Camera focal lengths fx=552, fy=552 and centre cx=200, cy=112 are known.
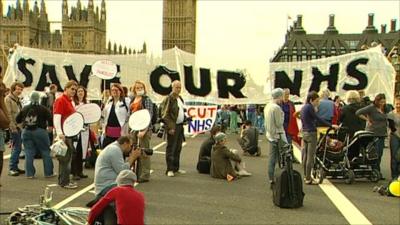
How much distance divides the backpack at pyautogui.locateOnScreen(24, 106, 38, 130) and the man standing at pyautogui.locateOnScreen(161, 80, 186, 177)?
2178 millimetres

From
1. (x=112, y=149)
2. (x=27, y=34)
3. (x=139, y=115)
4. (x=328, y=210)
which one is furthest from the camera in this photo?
(x=27, y=34)

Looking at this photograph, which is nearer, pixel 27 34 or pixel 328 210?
pixel 328 210

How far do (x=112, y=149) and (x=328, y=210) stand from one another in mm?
3168

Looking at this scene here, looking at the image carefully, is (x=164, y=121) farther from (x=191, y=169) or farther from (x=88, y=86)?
(x=88, y=86)

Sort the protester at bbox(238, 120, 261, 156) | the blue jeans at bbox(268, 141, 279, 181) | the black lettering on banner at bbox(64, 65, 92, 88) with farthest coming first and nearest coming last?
the black lettering on banner at bbox(64, 65, 92, 88), the protester at bbox(238, 120, 261, 156), the blue jeans at bbox(268, 141, 279, 181)

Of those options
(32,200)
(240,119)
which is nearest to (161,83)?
(240,119)

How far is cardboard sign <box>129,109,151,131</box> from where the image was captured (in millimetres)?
8398

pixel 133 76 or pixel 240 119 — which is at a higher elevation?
pixel 133 76

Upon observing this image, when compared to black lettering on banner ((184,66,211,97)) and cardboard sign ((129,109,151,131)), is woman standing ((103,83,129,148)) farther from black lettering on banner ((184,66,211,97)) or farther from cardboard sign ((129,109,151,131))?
black lettering on banner ((184,66,211,97))

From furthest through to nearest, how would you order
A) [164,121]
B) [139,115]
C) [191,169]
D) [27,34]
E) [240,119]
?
[27,34], [240,119], [191,169], [164,121], [139,115]

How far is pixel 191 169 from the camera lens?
36.2 feet

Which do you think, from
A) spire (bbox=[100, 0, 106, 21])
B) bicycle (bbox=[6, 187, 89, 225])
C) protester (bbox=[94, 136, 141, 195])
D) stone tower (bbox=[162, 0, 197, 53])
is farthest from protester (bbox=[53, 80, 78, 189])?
spire (bbox=[100, 0, 106, 21])

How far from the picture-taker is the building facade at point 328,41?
340ft

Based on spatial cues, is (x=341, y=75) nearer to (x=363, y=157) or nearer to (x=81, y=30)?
(x=363, y=157)
